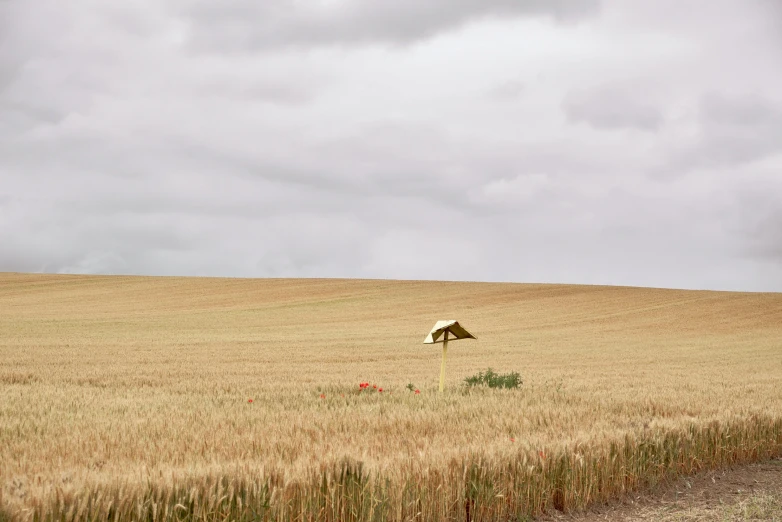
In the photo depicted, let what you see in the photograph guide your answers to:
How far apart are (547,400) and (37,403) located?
862 centimetres

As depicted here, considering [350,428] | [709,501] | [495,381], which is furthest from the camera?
[495,381]

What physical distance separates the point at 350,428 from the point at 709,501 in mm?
4246

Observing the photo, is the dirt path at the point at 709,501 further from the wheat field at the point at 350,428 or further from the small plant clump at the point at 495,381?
the small plant clump at the point at 495,381

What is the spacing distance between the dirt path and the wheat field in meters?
0.19

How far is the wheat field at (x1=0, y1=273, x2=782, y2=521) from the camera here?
5.13 metres

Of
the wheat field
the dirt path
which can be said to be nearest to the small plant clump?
the wheat field

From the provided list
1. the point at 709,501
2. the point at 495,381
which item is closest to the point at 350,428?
the point at 709,501

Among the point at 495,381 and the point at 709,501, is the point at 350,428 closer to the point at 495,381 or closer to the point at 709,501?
the point at 709,501

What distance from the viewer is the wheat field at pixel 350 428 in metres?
5.13

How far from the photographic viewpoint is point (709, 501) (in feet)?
24.0

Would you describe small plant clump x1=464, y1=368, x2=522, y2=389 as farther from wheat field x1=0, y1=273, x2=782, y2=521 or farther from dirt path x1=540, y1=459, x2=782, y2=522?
dirt path x1=540, y1=459, x2=782, y2=522

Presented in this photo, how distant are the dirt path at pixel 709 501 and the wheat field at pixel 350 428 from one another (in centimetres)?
19

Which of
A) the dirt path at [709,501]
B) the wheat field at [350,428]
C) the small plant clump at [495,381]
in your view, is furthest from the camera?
the small plant clump at [495,381]

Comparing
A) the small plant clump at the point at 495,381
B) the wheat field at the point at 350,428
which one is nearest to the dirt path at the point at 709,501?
the wheat field at the point at 350,428
